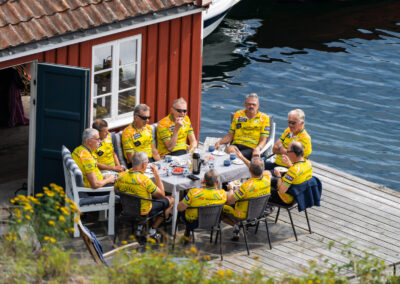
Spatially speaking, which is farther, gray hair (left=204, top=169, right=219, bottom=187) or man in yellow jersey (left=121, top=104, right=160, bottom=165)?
man in yellow jersey (left=121, top=104, right=160, bottom=165)

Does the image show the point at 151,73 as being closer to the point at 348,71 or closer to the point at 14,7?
the point at 14,7

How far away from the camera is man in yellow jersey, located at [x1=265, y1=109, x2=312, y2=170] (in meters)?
12.6

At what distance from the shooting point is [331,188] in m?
13.9

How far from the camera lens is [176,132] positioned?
42.9ft

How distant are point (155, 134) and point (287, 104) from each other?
998 centimetres

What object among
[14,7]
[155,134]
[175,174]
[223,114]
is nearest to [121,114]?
[155,134]

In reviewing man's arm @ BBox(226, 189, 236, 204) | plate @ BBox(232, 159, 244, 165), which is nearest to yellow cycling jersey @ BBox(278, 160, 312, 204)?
man's arm @ BBox(226, 189, 236, 204)

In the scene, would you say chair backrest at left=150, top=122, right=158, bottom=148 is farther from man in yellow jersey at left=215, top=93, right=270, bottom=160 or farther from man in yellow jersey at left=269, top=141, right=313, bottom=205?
man in yellow jersey at left=269, top=141, right=313, bottom=205

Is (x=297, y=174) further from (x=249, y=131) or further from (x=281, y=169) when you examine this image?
(x=249, y=131)

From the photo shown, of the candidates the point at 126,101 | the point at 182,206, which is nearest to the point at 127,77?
the point at 126,101

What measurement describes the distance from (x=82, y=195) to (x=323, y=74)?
14.7 m

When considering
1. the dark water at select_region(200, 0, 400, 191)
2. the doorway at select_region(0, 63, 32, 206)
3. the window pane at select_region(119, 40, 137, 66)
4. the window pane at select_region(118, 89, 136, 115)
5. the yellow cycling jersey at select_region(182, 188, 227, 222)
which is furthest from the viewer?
the dark water at select_region(200, 0, 400, 191)

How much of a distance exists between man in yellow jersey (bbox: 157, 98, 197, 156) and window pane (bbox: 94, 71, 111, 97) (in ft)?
3.43

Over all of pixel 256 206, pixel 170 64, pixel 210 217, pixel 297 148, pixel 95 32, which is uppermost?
pixel 95 32
